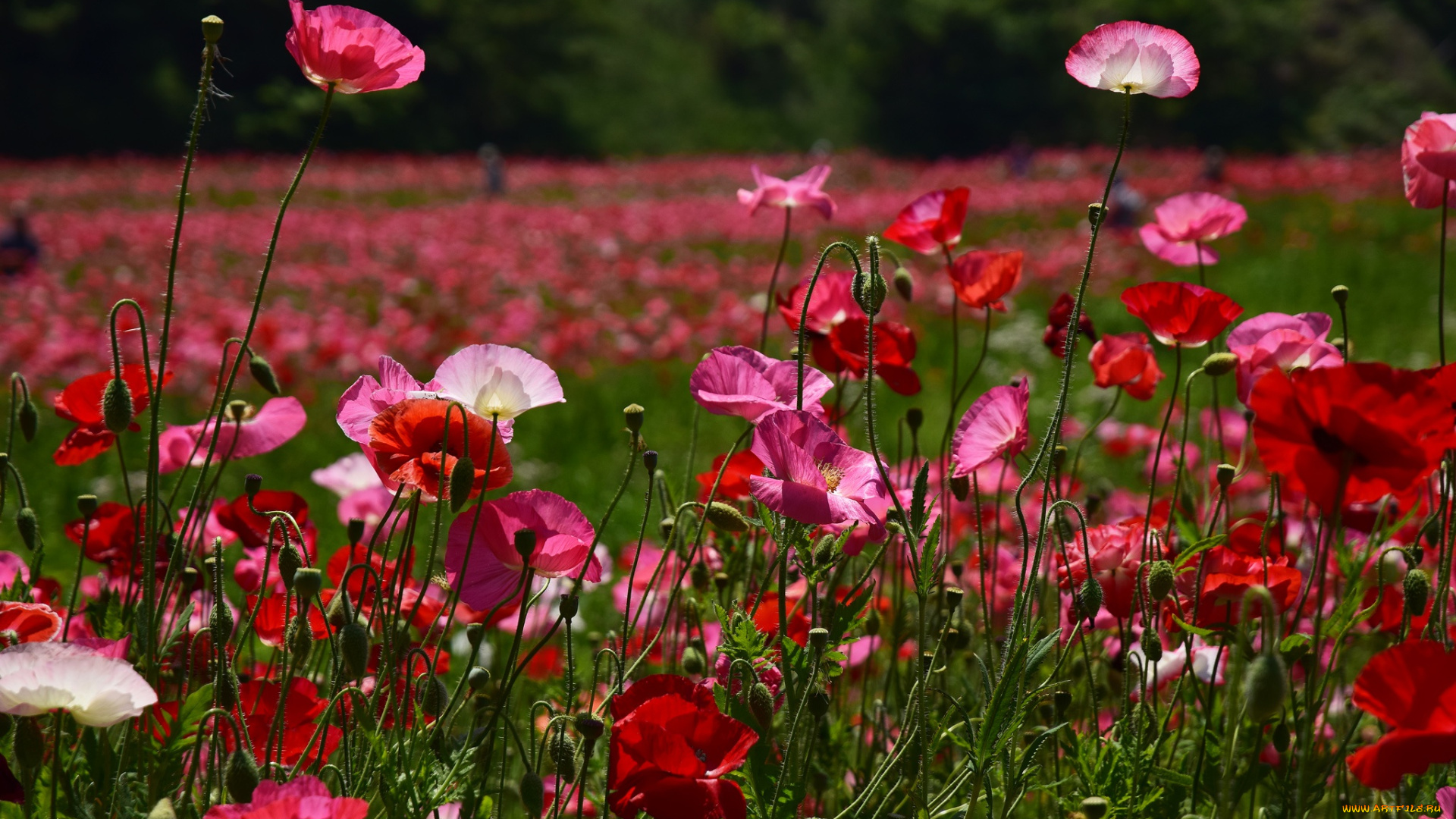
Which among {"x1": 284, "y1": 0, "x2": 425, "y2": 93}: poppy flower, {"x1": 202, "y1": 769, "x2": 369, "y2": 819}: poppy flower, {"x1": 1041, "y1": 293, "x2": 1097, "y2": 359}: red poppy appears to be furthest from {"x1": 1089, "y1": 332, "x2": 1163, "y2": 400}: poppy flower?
{"x1": 202, "y1": 769, "x2": 369, "y2": 819}: poppy flower

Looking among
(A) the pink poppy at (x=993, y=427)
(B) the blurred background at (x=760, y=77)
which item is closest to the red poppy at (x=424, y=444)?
(A) the pink poppy at (x=993, y=427)

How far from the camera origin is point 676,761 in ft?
2.66

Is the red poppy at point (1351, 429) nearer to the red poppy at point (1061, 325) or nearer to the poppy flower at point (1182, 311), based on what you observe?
the poppy flower at point (1182, 311)

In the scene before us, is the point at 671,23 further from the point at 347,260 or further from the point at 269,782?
the point at 269,782

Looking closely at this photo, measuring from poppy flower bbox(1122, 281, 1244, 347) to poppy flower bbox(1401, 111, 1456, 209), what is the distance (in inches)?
7.7

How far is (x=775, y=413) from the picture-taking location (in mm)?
912

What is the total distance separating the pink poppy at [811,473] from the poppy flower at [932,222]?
1.48 ft

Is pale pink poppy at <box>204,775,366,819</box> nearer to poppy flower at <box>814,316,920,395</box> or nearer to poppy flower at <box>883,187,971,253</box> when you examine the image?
poppy flower at <box>814,316,920,395</box>

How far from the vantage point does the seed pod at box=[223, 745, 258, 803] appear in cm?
79

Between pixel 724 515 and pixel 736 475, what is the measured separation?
19 centimetres

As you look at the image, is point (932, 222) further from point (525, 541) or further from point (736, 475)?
point (525, 541)

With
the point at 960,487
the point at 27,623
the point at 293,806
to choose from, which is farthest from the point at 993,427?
the point at 27,623

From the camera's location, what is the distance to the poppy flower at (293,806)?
2.22ft

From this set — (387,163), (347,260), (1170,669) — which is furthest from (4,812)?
(387,163)
